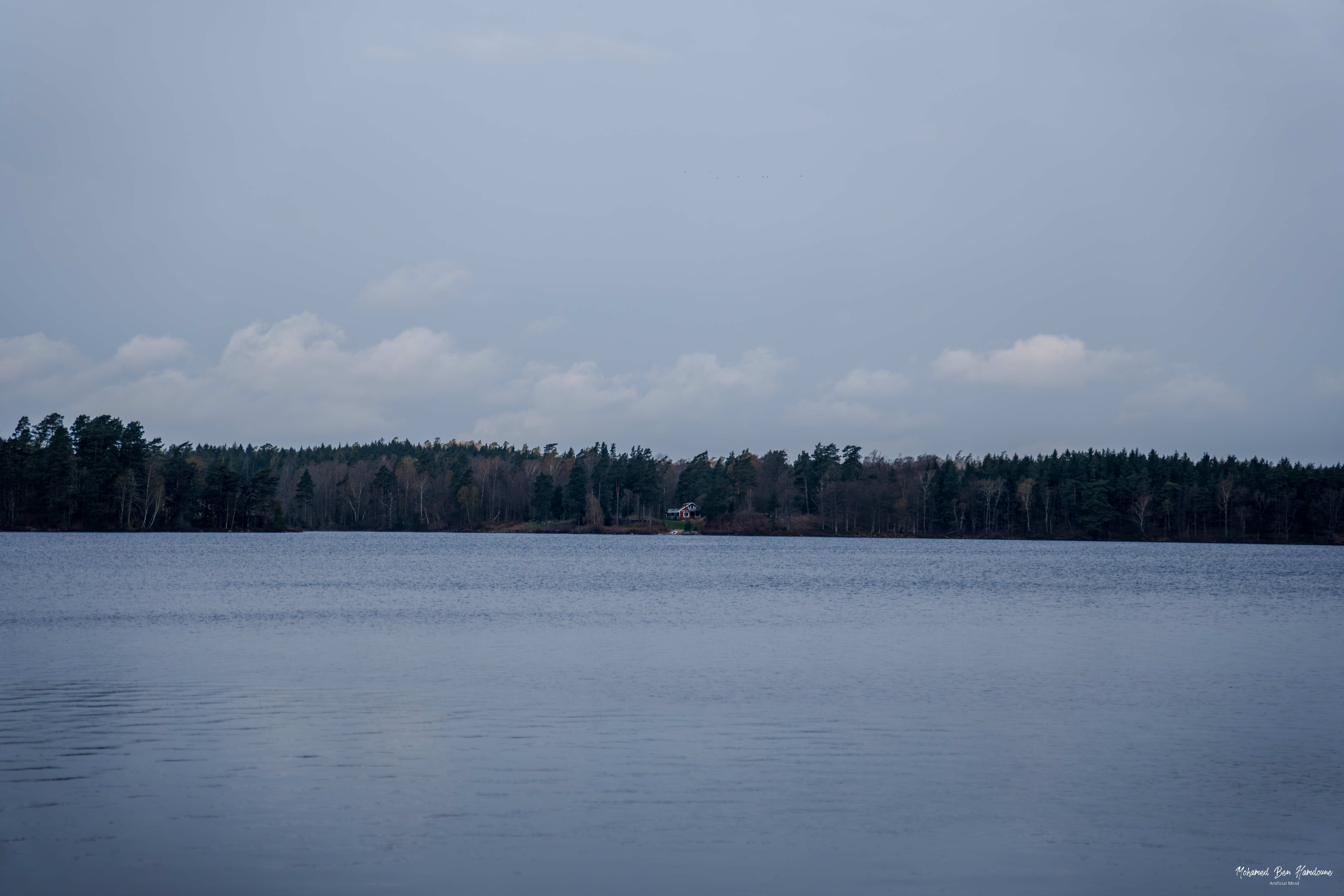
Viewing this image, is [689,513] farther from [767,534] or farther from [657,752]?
[657,752]

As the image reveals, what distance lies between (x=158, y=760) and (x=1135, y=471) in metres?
151

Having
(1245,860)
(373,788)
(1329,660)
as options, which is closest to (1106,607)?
(1329,660)

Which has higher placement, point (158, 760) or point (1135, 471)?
point (1135, 471)

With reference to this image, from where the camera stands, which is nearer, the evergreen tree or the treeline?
the treeline

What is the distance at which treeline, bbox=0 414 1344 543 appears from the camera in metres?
114

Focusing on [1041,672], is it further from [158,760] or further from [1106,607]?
[1106,607]

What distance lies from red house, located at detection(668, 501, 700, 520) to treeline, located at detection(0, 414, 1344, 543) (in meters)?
4.09

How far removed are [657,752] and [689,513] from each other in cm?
15311

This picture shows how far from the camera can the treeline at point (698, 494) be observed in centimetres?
11388

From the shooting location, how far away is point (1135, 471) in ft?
474

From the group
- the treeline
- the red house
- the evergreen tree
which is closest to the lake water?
the treeline

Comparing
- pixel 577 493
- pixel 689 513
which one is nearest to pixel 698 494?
pixel 689 513

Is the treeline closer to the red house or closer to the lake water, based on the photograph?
the red house

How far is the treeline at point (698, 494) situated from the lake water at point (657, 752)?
93.6m
